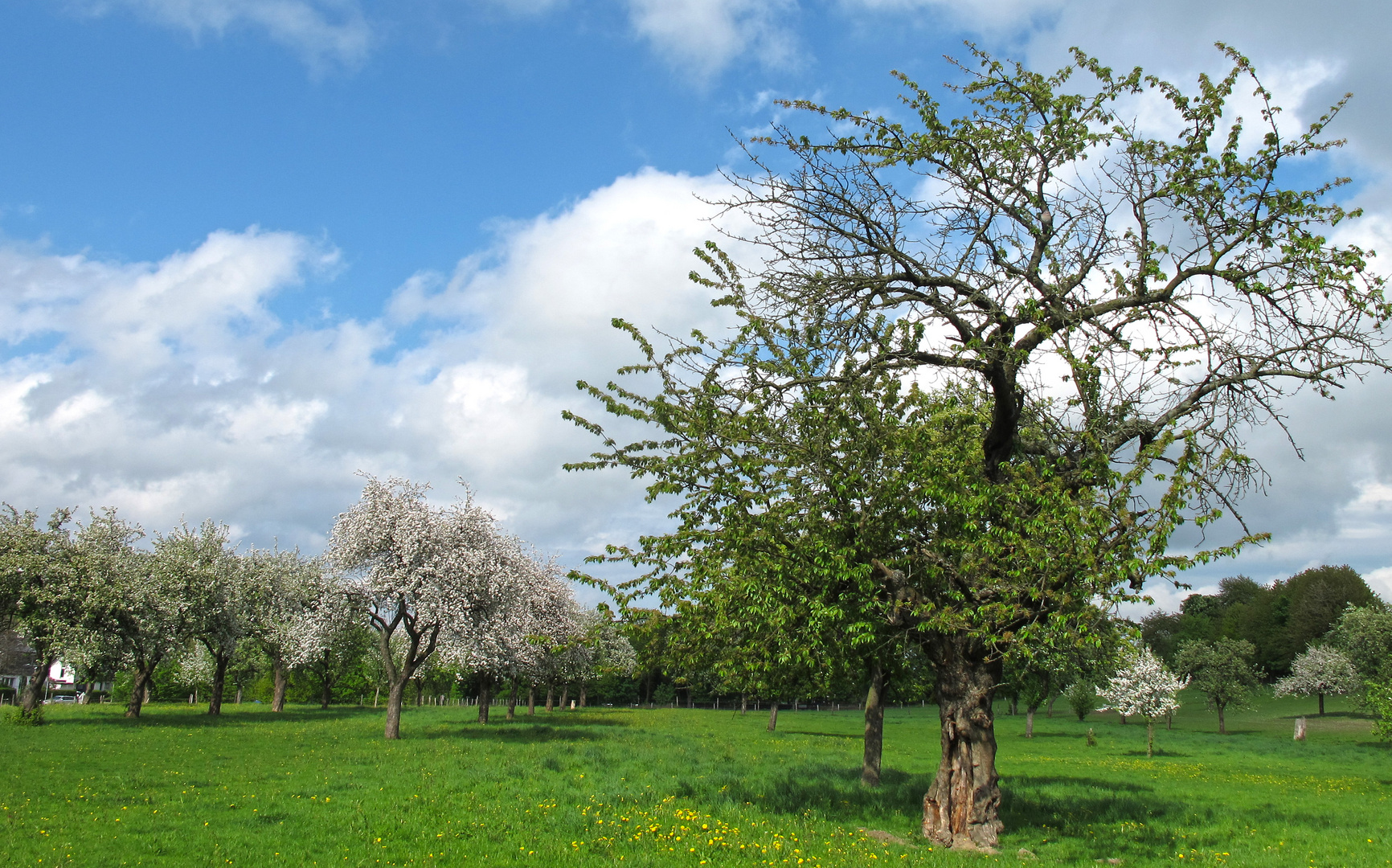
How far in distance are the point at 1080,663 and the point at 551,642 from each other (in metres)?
9.64

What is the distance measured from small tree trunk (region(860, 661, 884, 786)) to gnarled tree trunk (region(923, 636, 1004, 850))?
21.7 ft

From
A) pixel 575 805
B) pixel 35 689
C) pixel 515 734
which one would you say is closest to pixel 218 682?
pixel 35 689

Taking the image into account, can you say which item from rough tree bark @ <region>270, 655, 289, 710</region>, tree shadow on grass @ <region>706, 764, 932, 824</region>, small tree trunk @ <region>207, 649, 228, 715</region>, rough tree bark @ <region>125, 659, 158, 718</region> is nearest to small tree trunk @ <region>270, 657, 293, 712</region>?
rough tree bark @ <region>270, 655, 289, 710</region>

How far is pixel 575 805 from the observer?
51.9 ft

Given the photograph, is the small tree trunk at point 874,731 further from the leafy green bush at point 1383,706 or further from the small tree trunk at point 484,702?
the small tree trunk at point 484,702

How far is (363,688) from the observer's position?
99688 millimetres

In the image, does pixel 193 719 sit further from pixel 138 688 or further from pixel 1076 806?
pixel 1076 806

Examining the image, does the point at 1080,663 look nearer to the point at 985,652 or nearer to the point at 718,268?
the point at 985,652

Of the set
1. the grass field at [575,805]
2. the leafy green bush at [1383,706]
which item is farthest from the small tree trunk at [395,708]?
the leafy green bush at [1383,706]

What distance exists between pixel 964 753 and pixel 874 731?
28.8 ft

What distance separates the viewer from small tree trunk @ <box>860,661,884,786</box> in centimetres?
2175

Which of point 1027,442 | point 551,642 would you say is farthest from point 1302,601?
point 551,642

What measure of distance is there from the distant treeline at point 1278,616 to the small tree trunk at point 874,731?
67.7 meters

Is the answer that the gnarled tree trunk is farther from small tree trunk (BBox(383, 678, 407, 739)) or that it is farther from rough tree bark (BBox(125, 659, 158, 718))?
rough tree bark (BBox(125, 659, 158, 718))
